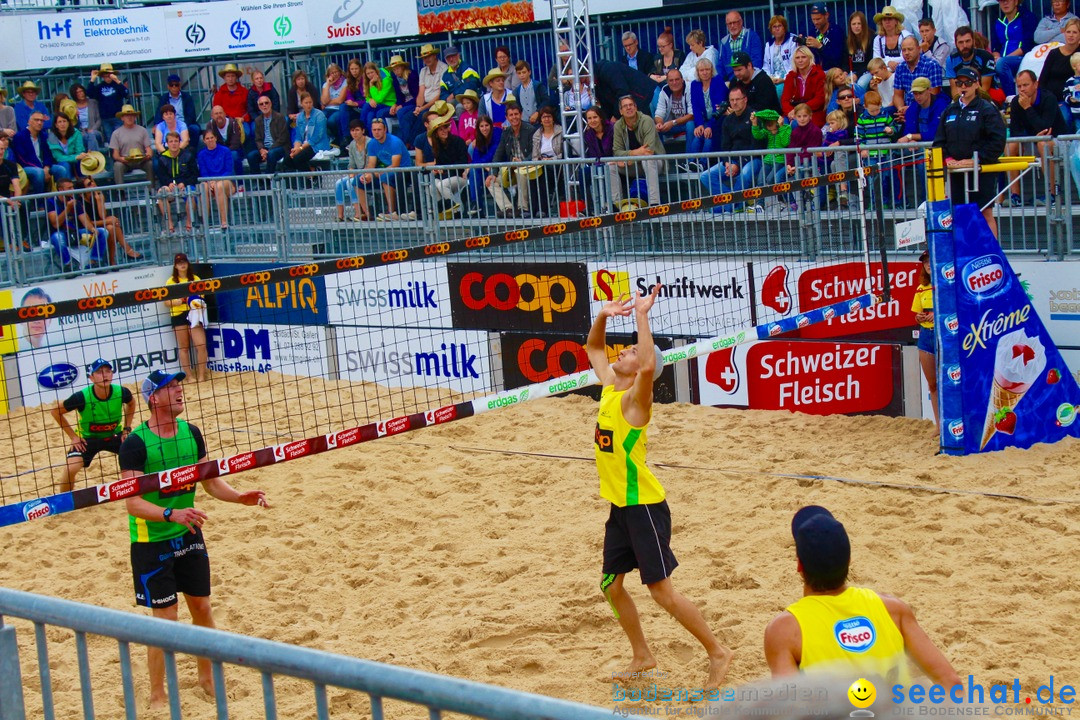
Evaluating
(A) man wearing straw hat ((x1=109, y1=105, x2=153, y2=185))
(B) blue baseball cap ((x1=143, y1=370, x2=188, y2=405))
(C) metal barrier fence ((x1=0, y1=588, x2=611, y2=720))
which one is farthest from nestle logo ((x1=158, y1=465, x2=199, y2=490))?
(A) man wearing straw hat ((x1=109, y1=105, x2=153, y2=185))

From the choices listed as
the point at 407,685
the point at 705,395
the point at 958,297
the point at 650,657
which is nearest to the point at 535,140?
the point at 705,395

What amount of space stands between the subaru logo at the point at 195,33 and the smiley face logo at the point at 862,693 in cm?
1550

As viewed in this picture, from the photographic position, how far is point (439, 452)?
10.2 meters

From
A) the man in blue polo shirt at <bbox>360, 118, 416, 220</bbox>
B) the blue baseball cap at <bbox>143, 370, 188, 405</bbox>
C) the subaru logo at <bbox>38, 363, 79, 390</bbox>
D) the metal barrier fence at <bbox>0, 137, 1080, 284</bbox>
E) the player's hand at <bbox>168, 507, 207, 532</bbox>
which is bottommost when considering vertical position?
the subaru logo at <bbox>38, 363, 79, 390</bbox>

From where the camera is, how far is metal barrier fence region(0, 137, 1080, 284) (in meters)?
9.70

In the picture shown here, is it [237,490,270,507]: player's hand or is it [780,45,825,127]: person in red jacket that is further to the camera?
[780,45,825,127]: person in red jacket

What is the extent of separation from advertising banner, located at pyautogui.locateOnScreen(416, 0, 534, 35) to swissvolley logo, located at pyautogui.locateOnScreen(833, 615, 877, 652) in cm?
1213

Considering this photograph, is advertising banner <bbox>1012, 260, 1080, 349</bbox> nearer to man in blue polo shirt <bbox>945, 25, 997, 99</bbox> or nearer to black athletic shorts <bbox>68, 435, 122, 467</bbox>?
man in blue polo shirt <bbox>945, 25, 997, 99</bbox>

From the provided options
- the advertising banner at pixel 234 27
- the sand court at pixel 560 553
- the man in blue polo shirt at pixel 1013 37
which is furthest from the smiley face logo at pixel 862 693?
the advertising banner at pixel 234 27

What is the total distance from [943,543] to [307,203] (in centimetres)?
860

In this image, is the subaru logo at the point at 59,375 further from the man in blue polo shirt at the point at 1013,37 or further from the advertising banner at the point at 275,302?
the man in blue polo shirt at the point at 1013,37

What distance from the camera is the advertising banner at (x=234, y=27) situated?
1606 cm

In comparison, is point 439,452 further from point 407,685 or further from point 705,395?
point 407,685

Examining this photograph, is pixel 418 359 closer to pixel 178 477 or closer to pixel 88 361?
pixel 88 361
